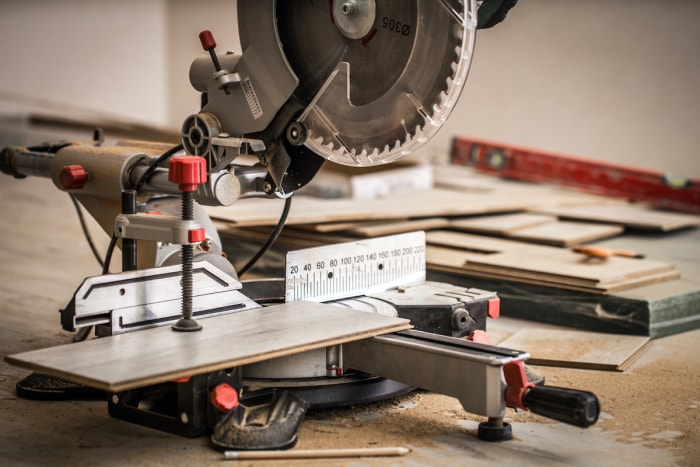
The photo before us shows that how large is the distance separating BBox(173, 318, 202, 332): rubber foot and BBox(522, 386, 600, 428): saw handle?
30.6 inches

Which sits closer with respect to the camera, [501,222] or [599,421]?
[599,421]

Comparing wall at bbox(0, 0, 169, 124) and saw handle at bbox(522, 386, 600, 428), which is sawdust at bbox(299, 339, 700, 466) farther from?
wall at bbox(0, 0, 169, 124)

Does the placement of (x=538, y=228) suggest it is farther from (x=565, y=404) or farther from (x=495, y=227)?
(x=565, y=404)

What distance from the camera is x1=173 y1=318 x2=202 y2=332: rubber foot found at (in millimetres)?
2203

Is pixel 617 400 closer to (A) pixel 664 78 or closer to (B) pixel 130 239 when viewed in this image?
(B) pixel 130 239

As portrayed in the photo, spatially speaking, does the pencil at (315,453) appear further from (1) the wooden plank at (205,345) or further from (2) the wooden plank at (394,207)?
(2) the wooden plank at (394,207)

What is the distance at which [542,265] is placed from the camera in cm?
373

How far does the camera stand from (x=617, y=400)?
265 cm

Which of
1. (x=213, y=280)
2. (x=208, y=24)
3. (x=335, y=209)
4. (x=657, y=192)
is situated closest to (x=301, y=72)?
(x=213, y=280)

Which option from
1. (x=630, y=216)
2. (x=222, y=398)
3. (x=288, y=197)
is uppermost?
(x=288, y=197)

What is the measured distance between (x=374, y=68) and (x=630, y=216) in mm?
3057

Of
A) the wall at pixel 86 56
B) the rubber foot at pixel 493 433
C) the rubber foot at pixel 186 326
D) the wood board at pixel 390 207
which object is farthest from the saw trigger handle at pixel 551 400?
the wall at pixel 86 56

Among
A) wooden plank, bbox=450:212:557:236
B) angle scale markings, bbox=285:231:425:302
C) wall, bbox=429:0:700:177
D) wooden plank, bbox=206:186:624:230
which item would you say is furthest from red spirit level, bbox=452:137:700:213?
angle scale markings, bbox=285:231:425:302

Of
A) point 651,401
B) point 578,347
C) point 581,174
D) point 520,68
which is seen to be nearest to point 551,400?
point 651,401
